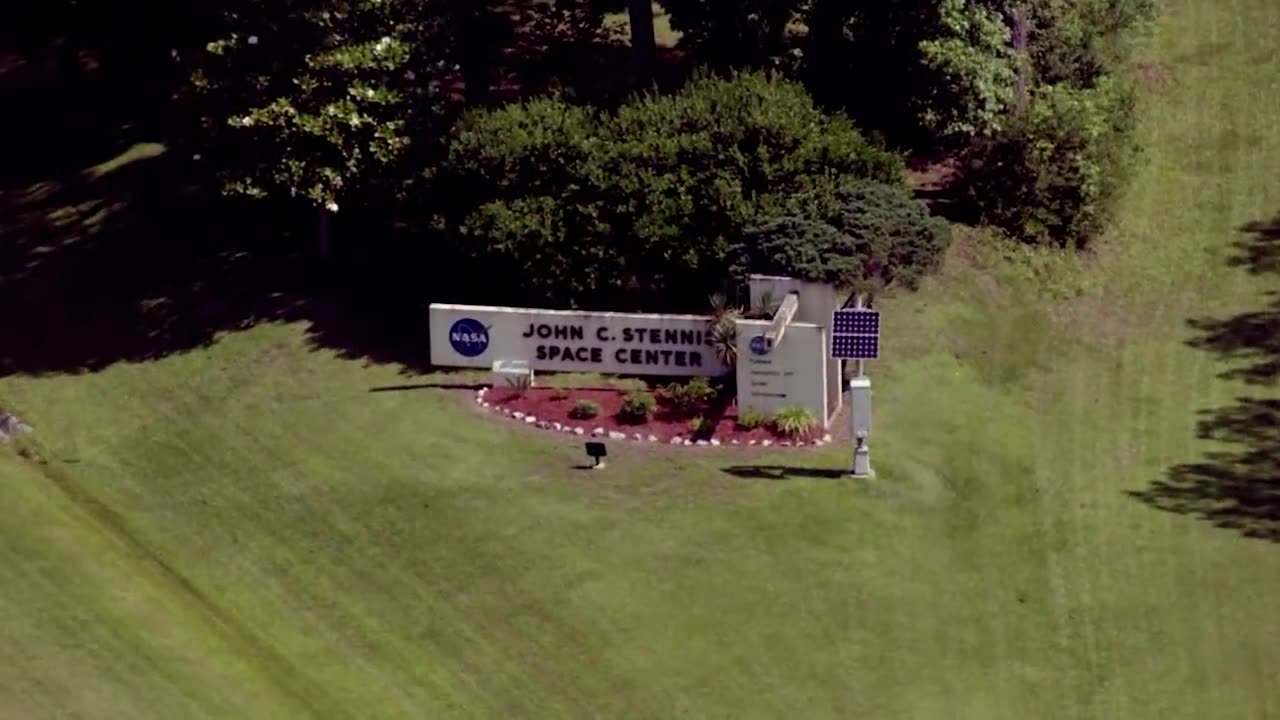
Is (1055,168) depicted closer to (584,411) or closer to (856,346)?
(856,346)

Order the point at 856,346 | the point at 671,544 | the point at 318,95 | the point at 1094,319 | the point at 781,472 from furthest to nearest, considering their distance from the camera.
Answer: the point at 318,95
the point at 1094,319
the point at 856,346
the point at 781,472
the point at 671,544

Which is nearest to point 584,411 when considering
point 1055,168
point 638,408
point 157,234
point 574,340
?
point 638,408

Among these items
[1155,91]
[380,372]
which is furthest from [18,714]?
[1155,91]

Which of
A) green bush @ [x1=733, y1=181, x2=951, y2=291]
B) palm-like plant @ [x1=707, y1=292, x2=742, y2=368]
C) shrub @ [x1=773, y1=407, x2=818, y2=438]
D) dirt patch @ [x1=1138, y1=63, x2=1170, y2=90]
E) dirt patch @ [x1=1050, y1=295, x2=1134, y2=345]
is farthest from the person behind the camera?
dirt patch @ [x1=1138, y1=63, x2=1170, y2=90]

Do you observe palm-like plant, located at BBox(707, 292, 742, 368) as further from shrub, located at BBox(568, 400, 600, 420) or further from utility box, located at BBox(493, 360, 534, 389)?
utility box, located at BBox(493, 360, 534, 389)

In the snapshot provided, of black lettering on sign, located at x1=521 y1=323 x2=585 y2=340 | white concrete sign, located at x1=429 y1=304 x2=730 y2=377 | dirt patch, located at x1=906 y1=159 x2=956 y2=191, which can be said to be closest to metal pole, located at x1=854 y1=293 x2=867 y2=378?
white concrete sign, located at x1=429 y1=304 x2=730 y2=377
